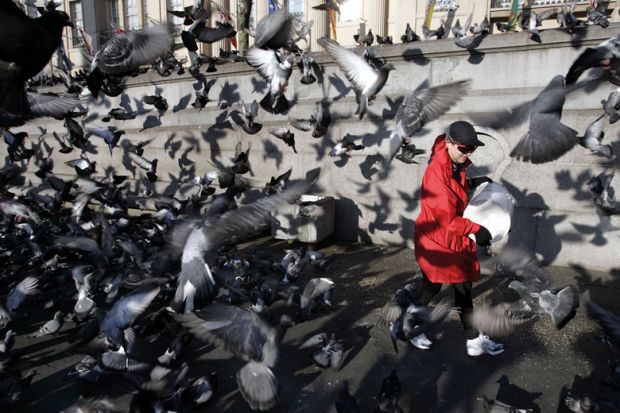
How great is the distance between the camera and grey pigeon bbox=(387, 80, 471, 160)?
18.1ft

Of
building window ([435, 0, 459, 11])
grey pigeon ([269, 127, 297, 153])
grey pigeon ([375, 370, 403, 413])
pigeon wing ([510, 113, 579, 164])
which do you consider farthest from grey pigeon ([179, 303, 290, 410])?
building window ([435, 0, 459, 11])

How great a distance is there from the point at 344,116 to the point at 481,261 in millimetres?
3720

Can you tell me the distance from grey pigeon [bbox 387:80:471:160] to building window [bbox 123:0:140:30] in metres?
30.0

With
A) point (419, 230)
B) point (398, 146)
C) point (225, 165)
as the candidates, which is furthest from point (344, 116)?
point (419, 230)

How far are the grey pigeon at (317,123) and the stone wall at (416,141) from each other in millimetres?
412

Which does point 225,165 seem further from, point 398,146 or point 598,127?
point 598,127

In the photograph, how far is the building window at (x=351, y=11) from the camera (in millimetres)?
21641

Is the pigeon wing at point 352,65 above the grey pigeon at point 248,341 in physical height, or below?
above

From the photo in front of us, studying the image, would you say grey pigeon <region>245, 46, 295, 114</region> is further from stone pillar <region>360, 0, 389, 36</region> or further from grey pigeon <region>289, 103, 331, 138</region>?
stone pillar <region>360, 0, 389, 36</region>

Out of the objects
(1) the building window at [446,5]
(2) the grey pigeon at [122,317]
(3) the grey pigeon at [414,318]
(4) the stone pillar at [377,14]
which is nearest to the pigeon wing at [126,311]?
(2) the grey pigeon at [122,317]

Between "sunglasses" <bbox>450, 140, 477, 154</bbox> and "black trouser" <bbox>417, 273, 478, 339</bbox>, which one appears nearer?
"sunglasses" <bbox>450, 140, 477, 154</bbox>

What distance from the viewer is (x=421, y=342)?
408 centimetres

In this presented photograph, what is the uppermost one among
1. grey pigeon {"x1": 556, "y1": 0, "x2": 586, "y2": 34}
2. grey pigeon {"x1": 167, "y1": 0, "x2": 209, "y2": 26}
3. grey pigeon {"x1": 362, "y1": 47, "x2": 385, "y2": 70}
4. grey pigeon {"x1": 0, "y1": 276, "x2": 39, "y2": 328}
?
grey pigeon {"x1": 167, "y1": 0, "x2": 209, "y2": 26}

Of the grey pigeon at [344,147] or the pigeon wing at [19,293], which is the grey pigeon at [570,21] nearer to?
the grey pigeon at [344,147]
